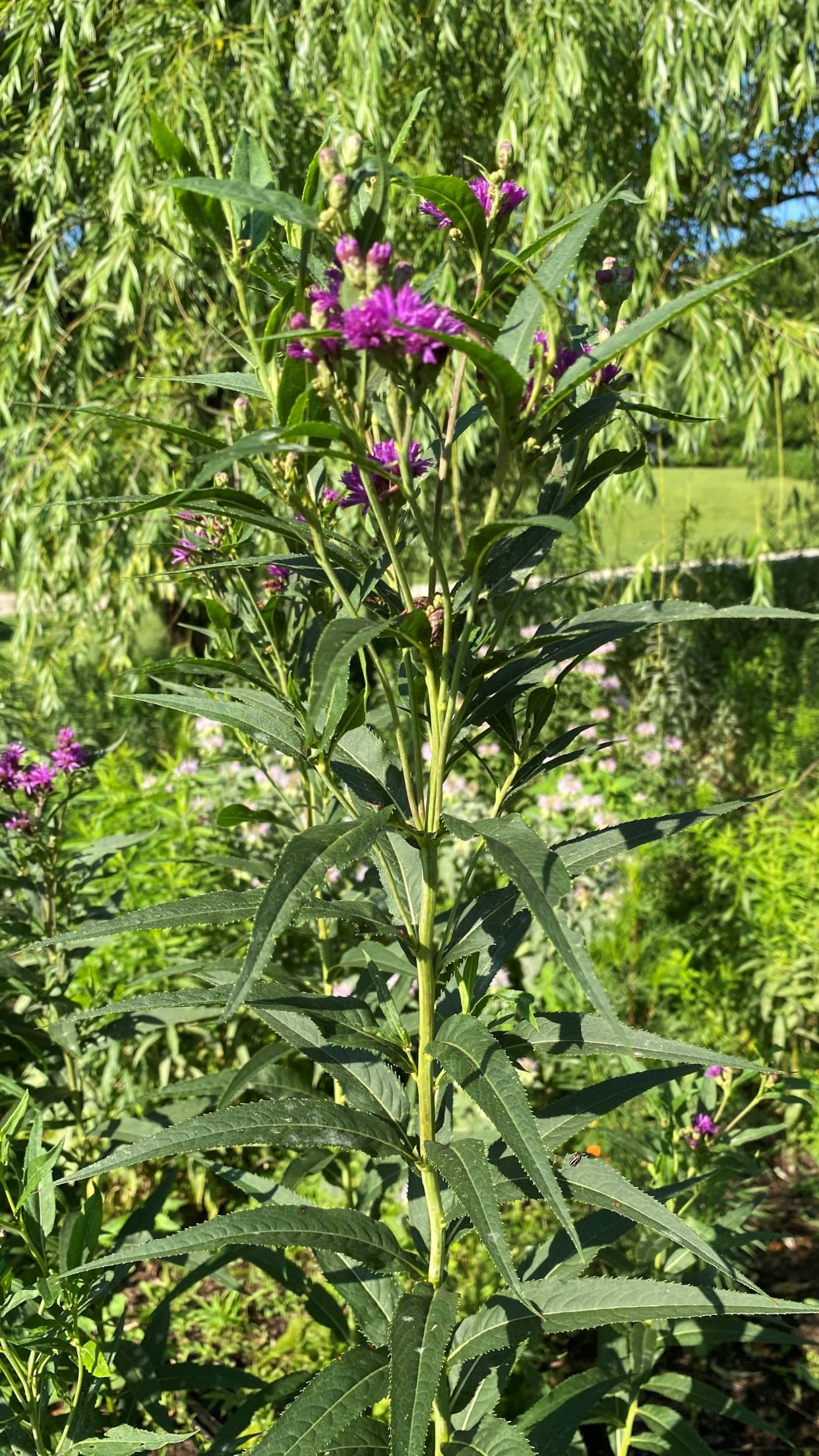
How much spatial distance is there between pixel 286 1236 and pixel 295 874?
1.23ft

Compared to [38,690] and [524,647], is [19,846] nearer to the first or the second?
[524,647]

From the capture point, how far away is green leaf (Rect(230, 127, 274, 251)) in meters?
0.72

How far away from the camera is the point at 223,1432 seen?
1147 mm

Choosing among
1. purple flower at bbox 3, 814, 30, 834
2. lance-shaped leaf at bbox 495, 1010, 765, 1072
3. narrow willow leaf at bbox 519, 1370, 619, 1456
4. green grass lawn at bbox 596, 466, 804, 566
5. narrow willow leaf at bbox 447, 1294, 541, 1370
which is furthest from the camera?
green grass lawn at bbox 596, 466, 804, 566

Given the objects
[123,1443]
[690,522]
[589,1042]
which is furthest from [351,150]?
[690,522]

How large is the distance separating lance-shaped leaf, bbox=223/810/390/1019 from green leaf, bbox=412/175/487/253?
423 millimetres

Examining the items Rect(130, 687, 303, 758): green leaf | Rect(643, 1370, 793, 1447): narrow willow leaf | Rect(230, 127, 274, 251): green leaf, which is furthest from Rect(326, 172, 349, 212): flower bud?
Rect(643, 1370, 793, 1447): narrow willow leaf

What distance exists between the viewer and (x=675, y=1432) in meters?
1.24

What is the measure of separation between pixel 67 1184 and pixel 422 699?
3.38ft

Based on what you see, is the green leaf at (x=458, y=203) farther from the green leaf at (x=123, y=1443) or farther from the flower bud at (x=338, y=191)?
the green leaf at (x=123, y=1443)

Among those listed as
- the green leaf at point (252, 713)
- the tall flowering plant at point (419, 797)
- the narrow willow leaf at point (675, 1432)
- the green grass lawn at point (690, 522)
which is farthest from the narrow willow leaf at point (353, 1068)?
the green grass lawn at point (690, 522)

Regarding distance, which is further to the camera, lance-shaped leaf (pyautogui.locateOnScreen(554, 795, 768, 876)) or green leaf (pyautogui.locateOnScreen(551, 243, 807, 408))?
lance-shaped leaf (pyautogui.locateOnScreen(554, 795, 768, 876))

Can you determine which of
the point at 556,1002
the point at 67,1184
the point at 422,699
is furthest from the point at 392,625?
the point at 556,1002

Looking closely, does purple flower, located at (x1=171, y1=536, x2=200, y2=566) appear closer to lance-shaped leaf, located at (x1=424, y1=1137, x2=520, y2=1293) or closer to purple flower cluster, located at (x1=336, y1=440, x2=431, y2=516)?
purple flower cluster, located at (x1=336, y1=440, x2=431, y2=516)
